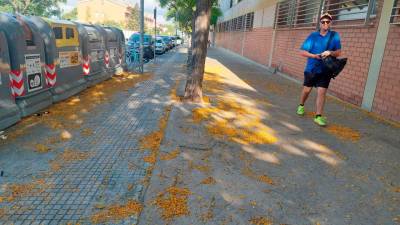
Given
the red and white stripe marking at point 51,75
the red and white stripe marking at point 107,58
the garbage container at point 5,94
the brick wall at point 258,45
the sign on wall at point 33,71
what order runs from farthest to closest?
the brick wall at point 258,45 → the red and white stripe marking at point 107,58 → the red and white stripe marking at point 51,75 → the sign on wall at point 33,71 → the garbage container at point 5,94

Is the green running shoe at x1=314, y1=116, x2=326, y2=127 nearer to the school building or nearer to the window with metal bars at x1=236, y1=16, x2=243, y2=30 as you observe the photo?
the school building

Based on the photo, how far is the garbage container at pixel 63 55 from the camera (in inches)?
269

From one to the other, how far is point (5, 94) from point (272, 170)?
4693 mm

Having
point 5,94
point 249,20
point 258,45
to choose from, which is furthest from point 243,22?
point 5,94

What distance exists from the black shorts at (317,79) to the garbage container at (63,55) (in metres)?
5.57

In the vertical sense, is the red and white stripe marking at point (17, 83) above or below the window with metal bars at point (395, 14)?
below

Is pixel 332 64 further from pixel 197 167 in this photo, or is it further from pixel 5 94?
pixel 5 94

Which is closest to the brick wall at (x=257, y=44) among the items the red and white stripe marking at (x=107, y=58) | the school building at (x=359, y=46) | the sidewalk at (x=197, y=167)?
the school building at (x=359, y=46)

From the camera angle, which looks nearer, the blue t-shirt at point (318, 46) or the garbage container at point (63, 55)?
the blue t-shirt at point (318, 46)

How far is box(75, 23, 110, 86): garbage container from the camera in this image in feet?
29.0

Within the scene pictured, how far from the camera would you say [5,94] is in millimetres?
5312

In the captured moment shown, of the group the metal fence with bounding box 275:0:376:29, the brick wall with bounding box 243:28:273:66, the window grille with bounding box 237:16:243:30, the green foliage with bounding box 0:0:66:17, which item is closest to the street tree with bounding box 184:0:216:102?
the metal fence with bounding box 275:0:376:29

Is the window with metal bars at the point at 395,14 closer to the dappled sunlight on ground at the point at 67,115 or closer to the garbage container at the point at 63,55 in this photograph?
the dappled sunlight on ground at the point at 67,115

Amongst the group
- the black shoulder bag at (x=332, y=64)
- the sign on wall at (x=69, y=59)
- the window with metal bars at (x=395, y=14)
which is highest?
the window with metal bars at (x=395, y=14)
